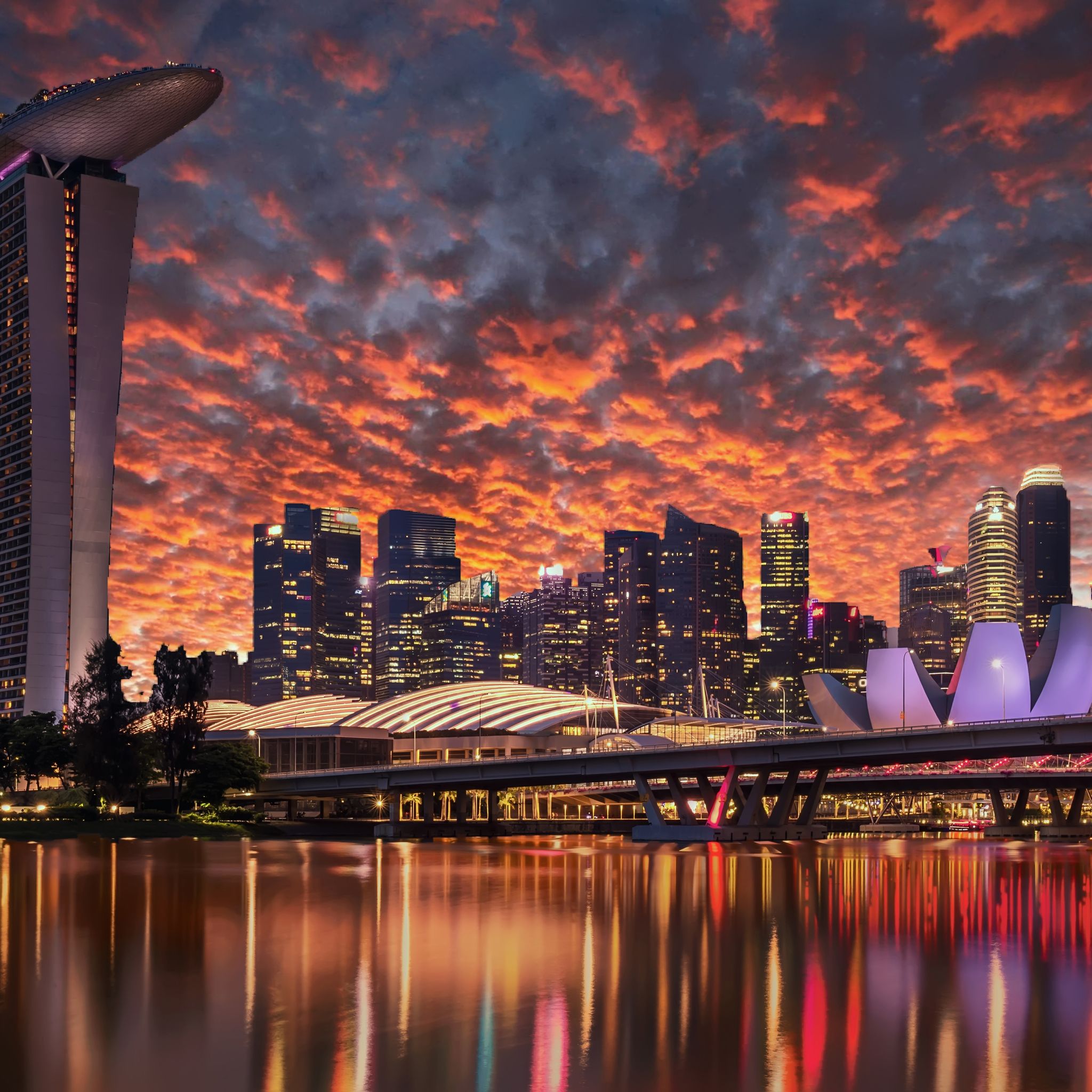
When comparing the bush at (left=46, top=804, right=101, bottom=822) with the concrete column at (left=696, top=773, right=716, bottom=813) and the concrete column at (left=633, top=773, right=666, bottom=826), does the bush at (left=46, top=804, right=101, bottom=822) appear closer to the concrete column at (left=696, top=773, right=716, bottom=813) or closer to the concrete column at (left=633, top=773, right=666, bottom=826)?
the concrete column at (left=633, top=773, right=666, bottom=826)

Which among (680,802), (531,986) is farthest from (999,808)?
(531,986)

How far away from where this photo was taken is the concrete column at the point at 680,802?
115312 millimetres

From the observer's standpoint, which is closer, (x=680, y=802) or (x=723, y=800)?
(x=723, y=800)

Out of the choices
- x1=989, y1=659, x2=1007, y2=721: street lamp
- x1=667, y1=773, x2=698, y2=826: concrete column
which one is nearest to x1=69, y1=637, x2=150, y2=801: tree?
x1=667, y1=773, x2=698, y2=826: concrete column

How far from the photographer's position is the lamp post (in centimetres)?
13812

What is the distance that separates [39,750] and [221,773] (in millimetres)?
17156

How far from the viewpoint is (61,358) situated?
161500 mm

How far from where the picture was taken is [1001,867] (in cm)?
7431

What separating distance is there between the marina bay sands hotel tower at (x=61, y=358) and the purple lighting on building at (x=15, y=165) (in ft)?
0.50

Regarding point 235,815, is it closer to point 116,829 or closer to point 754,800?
point 116,829

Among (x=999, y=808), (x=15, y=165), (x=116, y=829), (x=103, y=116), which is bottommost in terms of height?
(x=999, y=808)

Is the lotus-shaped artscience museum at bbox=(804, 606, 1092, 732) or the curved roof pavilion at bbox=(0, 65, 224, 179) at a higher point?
the curved roof pavilion at bbox=(0, 65, 224, 179)

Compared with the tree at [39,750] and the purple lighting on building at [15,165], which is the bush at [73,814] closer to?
the tree at [39,750]

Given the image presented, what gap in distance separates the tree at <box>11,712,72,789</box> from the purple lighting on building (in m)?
81.2
